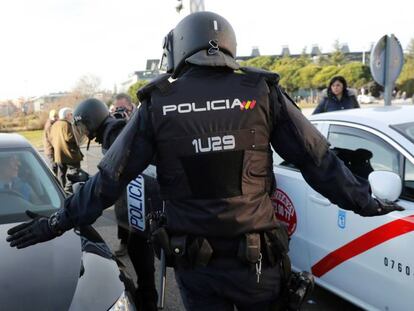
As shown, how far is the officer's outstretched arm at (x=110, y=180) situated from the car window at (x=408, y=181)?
5.80 feet

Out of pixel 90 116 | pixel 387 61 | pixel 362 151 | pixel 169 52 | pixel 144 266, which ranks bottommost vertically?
pixel 144 266

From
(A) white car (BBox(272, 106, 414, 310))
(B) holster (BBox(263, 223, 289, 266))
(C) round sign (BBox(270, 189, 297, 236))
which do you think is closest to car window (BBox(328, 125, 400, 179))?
(A) white car (BBox(272, 106, 414, 310))

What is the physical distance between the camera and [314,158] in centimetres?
172

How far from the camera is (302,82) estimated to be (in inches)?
1959

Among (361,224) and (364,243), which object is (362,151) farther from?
(364,243)

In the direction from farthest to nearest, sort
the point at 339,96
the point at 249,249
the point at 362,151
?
the point at 339,96, the point at 362,151, the point at 249,249

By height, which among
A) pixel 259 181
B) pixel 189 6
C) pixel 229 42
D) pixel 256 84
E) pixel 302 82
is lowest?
pixel 302 82

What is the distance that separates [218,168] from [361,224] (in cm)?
158

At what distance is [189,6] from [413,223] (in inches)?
196

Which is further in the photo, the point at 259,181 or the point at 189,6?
the point at 189,6

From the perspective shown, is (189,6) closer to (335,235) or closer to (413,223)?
(335,235)

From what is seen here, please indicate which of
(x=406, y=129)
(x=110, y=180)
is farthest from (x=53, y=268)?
(x=406, y=129)

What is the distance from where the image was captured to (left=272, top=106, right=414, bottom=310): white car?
2654mm

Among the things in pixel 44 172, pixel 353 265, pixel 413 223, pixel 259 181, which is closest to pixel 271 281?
pixel 259 181
